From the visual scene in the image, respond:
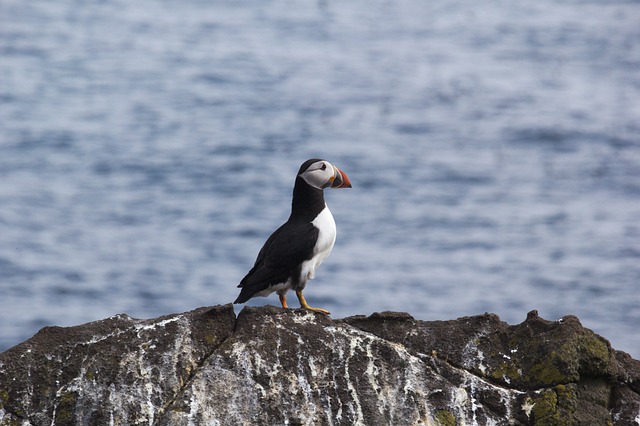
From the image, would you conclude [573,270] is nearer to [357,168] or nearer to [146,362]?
[357,168]

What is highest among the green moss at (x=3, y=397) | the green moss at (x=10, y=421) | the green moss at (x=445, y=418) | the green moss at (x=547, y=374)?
the green moss at (x=547, y=374)

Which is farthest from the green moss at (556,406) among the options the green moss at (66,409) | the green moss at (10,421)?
the green moss at (10,421)

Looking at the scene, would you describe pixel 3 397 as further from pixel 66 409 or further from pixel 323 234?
pixel 323 234

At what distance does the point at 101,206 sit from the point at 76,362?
1903 inches

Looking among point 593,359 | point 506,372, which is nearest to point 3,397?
point 506,372

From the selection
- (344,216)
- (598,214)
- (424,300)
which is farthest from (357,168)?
(424,300)

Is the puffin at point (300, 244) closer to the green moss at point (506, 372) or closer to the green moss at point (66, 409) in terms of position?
the green moss at point (506, 372)

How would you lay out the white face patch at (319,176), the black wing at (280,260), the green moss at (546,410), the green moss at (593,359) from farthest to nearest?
the white face patch at (319,176) < the black wing at (280,260) < the green moss at (593,359) < the green moss at (546,410)

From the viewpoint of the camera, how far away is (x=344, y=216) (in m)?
51.3

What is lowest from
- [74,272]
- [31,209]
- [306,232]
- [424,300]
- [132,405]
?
[132,405]

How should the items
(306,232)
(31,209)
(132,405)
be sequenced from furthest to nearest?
(31,209), (306,232), (132,405)

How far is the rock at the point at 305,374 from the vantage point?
27.4 ft

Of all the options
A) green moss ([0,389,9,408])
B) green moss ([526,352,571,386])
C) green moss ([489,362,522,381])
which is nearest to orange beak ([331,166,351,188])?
green moss ([489,362,522,381])

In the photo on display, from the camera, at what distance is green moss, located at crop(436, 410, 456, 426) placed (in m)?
8.37
